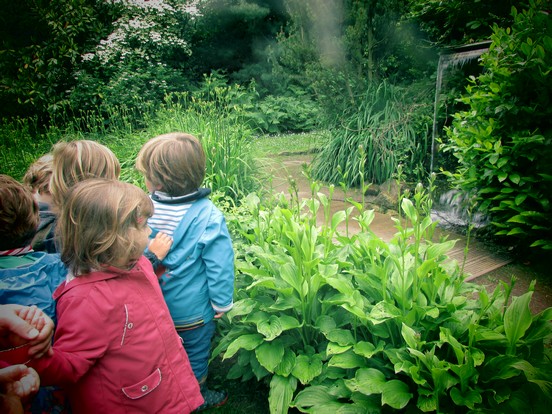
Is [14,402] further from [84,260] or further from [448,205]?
[448,205]

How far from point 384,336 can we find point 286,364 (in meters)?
0.45

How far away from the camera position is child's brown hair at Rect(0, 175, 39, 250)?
A: 1055 mm

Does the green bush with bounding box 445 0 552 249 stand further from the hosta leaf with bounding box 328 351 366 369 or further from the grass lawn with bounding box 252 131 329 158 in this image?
the grass lawn with bounding box 252 131 329 158

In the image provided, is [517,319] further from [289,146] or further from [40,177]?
[289,146]

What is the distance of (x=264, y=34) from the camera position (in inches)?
418

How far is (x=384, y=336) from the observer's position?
1.51m

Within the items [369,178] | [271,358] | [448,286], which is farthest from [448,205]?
[271,358]

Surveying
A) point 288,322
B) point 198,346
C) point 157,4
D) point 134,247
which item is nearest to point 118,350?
point 134,247

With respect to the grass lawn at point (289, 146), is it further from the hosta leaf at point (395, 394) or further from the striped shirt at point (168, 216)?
the hosta leaf at point (395, 394)

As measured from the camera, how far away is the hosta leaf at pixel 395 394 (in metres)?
1.26

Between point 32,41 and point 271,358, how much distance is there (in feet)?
4.96

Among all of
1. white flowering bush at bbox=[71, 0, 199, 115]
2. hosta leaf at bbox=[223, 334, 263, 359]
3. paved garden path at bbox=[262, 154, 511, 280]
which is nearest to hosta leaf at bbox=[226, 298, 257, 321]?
hosta leaf at bbox=[223, 334, 263, 359]

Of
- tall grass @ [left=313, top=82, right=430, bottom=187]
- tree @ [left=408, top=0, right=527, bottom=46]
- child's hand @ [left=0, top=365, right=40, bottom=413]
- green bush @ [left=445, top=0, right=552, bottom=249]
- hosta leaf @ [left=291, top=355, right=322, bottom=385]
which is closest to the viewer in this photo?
child's hand @ [left=0, top=365, right=40, bottom=413]

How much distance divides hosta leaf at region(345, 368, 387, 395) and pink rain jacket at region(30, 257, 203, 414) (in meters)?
0.59
